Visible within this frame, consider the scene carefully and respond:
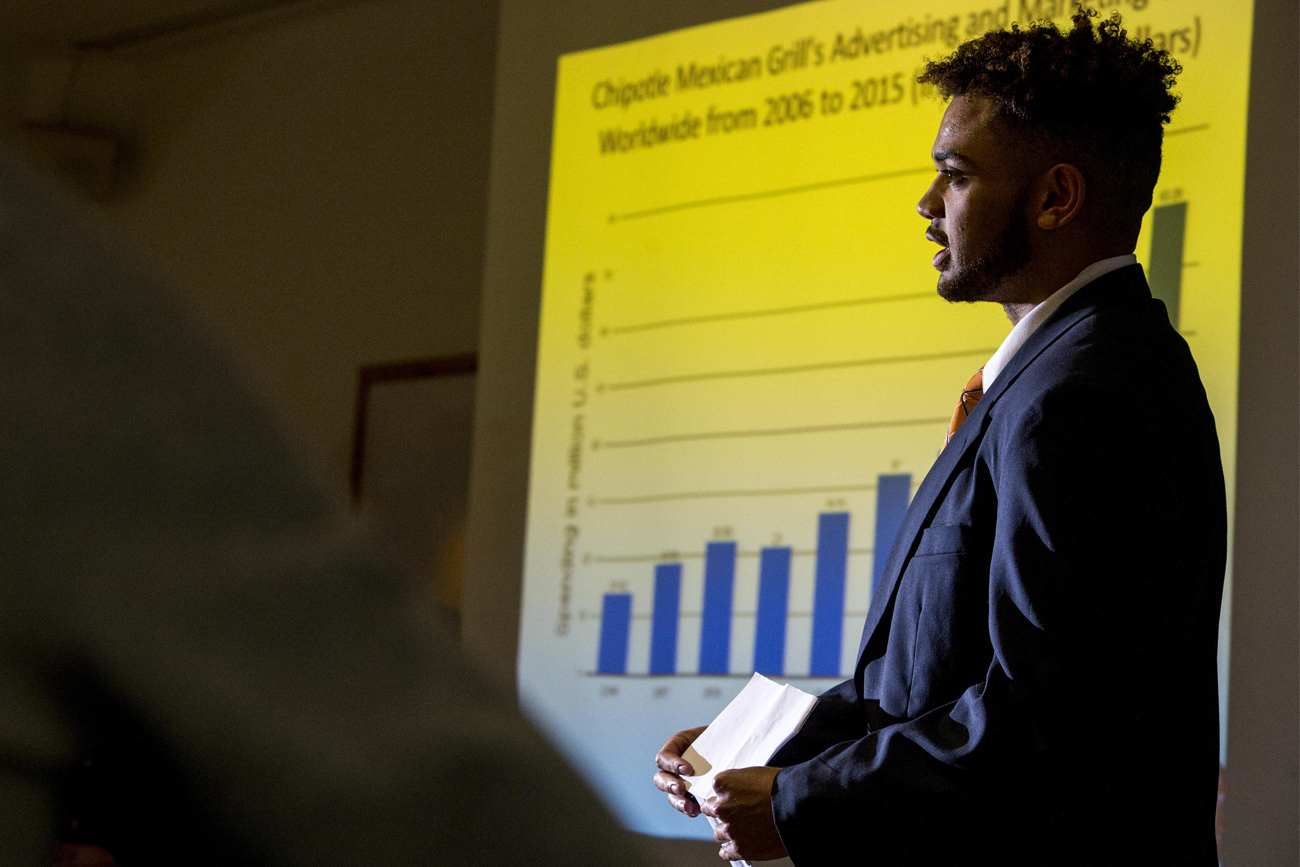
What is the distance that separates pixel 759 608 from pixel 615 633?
35 cm

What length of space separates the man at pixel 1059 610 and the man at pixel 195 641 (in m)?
0.91

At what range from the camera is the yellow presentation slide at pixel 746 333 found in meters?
2.57

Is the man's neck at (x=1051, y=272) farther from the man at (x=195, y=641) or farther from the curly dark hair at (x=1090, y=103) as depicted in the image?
the man at (x=195, y=641)

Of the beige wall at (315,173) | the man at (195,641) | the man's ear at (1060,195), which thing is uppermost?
the beige wall at (315,173)

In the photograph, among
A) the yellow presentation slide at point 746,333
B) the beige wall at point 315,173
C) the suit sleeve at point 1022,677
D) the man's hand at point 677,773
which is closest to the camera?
the suit sleeve at point 1022,677

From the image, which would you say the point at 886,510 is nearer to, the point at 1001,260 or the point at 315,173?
the point at 1001,260

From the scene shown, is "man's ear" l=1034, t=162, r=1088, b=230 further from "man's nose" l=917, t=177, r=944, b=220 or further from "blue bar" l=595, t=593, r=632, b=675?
"blue bar" l=595, t=593, r=632, b=675

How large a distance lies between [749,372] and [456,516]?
1707 mm

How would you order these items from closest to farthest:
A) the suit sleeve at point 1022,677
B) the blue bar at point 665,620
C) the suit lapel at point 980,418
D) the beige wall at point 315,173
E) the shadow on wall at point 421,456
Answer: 1. the suit sleeve at point 1022,677
2. the suit lapel at point 980,418
3. the blue bar at point 665,620
4. the shadow on wall at point 421,456
5. the beige wall at point 315,173

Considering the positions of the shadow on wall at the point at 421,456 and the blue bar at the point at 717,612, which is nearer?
the blue bar at the point at 717,612

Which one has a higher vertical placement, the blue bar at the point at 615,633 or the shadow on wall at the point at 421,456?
the shadow on wall at the point at 421,456

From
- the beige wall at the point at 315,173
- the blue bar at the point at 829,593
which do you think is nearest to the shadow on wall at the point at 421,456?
the beige wall at the point at 315,173

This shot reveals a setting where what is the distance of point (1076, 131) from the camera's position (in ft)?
4.27

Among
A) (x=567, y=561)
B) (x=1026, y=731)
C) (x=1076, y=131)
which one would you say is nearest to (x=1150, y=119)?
(x=1076, y=131)
